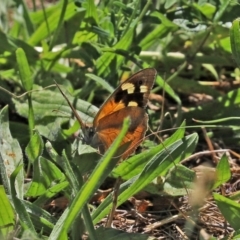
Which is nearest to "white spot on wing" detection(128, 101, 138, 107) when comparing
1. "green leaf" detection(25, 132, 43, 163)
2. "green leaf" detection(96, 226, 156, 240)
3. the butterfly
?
the butterfly

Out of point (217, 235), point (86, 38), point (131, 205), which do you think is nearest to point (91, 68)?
point (86, 38)

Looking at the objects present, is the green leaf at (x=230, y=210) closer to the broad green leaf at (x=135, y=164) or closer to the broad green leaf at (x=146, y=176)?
the broad green leaf at (x=146, y=176)

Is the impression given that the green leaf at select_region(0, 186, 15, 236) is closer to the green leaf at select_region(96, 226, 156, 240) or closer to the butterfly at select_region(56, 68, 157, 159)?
the green leaf at select_region(96, 226, 156, 240)

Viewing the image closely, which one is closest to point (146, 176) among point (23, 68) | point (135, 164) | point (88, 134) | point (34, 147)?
point (135, 164)

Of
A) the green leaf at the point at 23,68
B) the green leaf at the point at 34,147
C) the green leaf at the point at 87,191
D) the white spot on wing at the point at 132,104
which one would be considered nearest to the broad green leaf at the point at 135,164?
the white spot on wing at the point at 132,104

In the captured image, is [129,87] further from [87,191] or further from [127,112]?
[87,191]

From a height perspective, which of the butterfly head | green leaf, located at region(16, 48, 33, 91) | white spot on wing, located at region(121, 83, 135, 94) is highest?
white spot on wing, located at region(121, 83, 135, 94)

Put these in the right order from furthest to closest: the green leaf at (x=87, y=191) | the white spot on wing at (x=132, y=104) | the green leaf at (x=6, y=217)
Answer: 1. the white spot on wing at (x=132, y=104)
2. the green leaf at (x=6, y=217)
3. the green leaf at (x=87, y=191)

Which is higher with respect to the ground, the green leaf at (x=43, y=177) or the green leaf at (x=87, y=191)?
the green leaf at (x=87, y=191)

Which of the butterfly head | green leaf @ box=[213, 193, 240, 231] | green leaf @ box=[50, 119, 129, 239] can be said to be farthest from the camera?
the butterfly head
